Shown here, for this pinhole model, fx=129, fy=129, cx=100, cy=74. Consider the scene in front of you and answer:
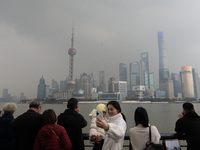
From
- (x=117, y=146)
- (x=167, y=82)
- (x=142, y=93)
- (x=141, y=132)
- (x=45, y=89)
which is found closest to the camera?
(x=117, y=146)

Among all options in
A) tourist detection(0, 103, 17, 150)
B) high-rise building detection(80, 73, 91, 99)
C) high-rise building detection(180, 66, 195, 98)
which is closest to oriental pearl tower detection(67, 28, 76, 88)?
high-rise building detection(80, 73, 91, 99)

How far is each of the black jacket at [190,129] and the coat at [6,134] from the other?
2.79 metres

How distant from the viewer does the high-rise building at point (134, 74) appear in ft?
589

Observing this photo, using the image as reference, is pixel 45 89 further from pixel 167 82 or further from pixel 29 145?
pixel 29 145

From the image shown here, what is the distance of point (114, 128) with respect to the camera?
1.38 meters

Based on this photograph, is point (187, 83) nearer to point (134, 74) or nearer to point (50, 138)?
point (134, 74)

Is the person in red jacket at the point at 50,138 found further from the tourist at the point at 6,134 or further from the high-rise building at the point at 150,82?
the high-rise building at the point at 150,82

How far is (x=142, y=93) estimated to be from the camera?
117 m

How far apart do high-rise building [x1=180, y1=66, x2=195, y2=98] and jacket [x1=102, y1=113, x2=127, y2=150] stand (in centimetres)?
13792

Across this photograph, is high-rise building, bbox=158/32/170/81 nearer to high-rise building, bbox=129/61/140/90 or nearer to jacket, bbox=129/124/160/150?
high-rise building, bbox=129/61/140/90

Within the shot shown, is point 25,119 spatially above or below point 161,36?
below

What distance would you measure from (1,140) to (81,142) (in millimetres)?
1272

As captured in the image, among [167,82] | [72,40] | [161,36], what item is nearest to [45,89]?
[72,40]

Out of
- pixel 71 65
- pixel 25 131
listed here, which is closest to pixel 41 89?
pixel 71 65
